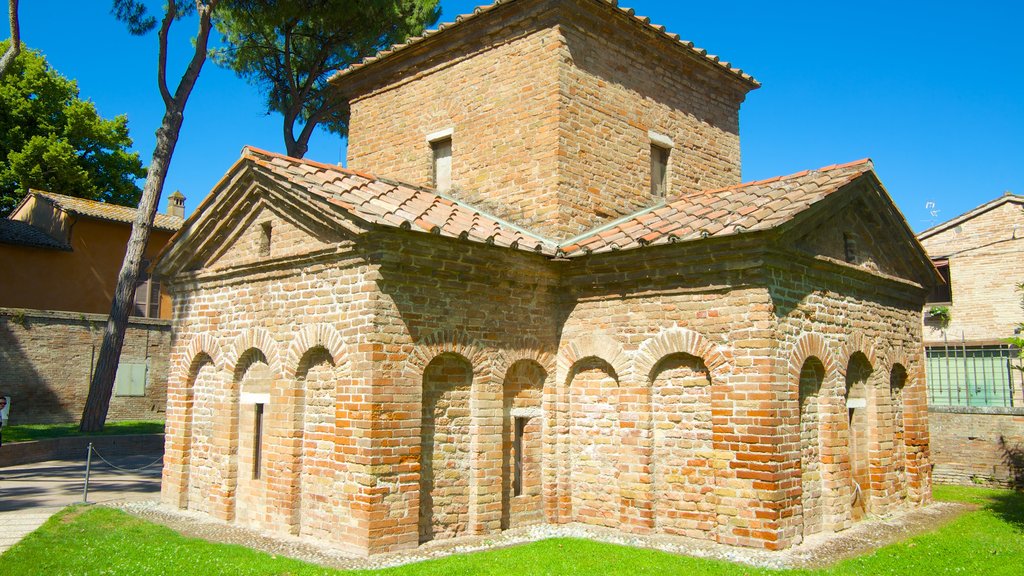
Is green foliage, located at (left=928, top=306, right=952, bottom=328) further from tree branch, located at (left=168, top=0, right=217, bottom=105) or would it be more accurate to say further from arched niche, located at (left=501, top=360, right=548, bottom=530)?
tree branch, located at (left=168, top=0, right=217, bottom=105)

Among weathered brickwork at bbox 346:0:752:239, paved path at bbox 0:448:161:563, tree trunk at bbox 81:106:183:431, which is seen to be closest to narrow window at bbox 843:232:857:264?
weathered brickwork at bbox 346:0:752:239

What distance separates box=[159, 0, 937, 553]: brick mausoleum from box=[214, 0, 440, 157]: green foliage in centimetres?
718

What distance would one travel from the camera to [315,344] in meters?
8.15

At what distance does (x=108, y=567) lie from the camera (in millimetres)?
6895

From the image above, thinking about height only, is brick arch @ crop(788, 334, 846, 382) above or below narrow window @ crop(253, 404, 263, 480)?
above

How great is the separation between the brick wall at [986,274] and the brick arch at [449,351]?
A: 15.4 meters

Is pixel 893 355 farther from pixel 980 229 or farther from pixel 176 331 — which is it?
pixel 980 229

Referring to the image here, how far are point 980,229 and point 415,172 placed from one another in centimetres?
1639

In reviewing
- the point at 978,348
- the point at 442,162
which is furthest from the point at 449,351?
the point at 978,348

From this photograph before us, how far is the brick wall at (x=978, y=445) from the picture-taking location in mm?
11914

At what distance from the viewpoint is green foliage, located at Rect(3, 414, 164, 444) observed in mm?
15930

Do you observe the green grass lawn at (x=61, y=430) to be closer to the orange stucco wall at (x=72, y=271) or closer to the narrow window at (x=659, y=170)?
the orange stucco wall at (x=72, y=271)

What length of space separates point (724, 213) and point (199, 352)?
7022 mm

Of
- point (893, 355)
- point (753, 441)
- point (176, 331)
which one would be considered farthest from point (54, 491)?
point (893, 355)
